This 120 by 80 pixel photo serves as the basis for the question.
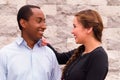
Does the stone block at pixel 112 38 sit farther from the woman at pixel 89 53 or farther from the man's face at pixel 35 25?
the man's face at pixel 35 25

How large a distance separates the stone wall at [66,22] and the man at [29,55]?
6.20 ft

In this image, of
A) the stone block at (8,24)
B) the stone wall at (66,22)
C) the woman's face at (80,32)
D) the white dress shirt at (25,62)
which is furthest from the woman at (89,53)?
the stone block at (8,24)

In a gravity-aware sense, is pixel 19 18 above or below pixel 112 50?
above

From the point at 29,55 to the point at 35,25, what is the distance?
22 centimetres

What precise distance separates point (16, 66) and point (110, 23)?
7.49ft

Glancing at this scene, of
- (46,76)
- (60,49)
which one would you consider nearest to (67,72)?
(46,76)

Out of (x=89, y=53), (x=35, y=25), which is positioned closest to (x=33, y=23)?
(x=35, y=25)

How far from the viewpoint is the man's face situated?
9.88ft

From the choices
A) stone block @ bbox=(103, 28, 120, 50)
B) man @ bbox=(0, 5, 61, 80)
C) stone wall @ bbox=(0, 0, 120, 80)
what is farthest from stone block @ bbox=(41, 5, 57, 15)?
man @ bbox=(0, 5, 61, 80)

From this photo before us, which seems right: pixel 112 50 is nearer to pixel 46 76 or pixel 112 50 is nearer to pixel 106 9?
pixel 106 9

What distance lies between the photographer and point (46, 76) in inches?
119

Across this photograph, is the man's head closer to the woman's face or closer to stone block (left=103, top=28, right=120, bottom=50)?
the woman's face

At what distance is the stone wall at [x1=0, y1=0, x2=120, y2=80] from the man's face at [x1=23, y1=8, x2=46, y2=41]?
196cm

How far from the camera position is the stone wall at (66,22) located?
496cm
